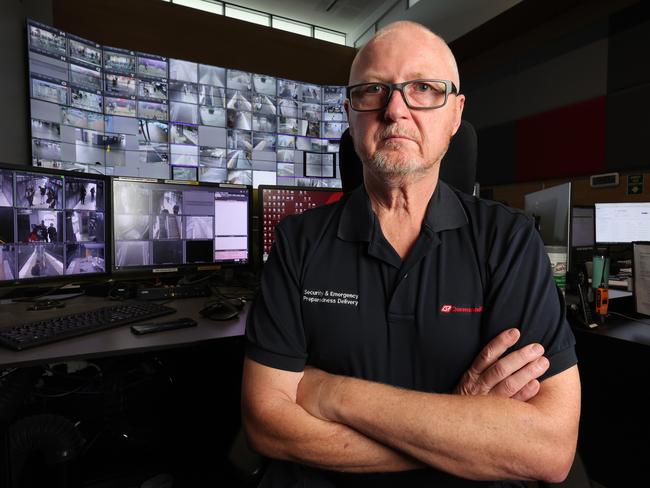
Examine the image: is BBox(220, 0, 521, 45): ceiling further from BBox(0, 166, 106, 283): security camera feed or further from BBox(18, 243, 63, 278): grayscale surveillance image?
BBox(18, 243, 63, 278): grayscale surveillance image

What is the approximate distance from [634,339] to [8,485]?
1.95 metres

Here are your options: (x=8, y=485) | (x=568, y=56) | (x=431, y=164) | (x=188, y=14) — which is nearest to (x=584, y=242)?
(x=568, y=56)

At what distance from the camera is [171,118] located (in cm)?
396

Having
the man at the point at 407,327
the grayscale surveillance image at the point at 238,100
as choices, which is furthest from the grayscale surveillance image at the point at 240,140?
the man at the point at 407,327

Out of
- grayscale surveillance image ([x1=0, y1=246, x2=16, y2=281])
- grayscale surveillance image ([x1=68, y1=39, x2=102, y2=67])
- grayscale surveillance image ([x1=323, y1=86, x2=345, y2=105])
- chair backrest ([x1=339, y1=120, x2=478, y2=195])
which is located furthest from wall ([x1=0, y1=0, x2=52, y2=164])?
grayscale surveillance image ([x1=323, y1=86, x2=345, y2=105])

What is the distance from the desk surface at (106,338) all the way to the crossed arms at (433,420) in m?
0.40

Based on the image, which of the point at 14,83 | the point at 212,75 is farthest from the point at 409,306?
the point at 212,75

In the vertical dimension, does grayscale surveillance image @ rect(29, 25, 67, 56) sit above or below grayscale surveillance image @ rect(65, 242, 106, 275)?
above

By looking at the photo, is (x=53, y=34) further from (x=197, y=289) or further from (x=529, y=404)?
(x=529, y=404)

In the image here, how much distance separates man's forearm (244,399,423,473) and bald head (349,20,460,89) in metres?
0.78

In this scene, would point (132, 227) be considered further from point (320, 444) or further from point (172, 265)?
point (320, 444)

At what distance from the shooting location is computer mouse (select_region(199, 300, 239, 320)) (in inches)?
53.9

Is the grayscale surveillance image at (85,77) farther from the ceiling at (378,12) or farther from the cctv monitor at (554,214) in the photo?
the cctv monitor at (554,214)

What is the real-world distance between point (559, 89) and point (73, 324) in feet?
14.1
